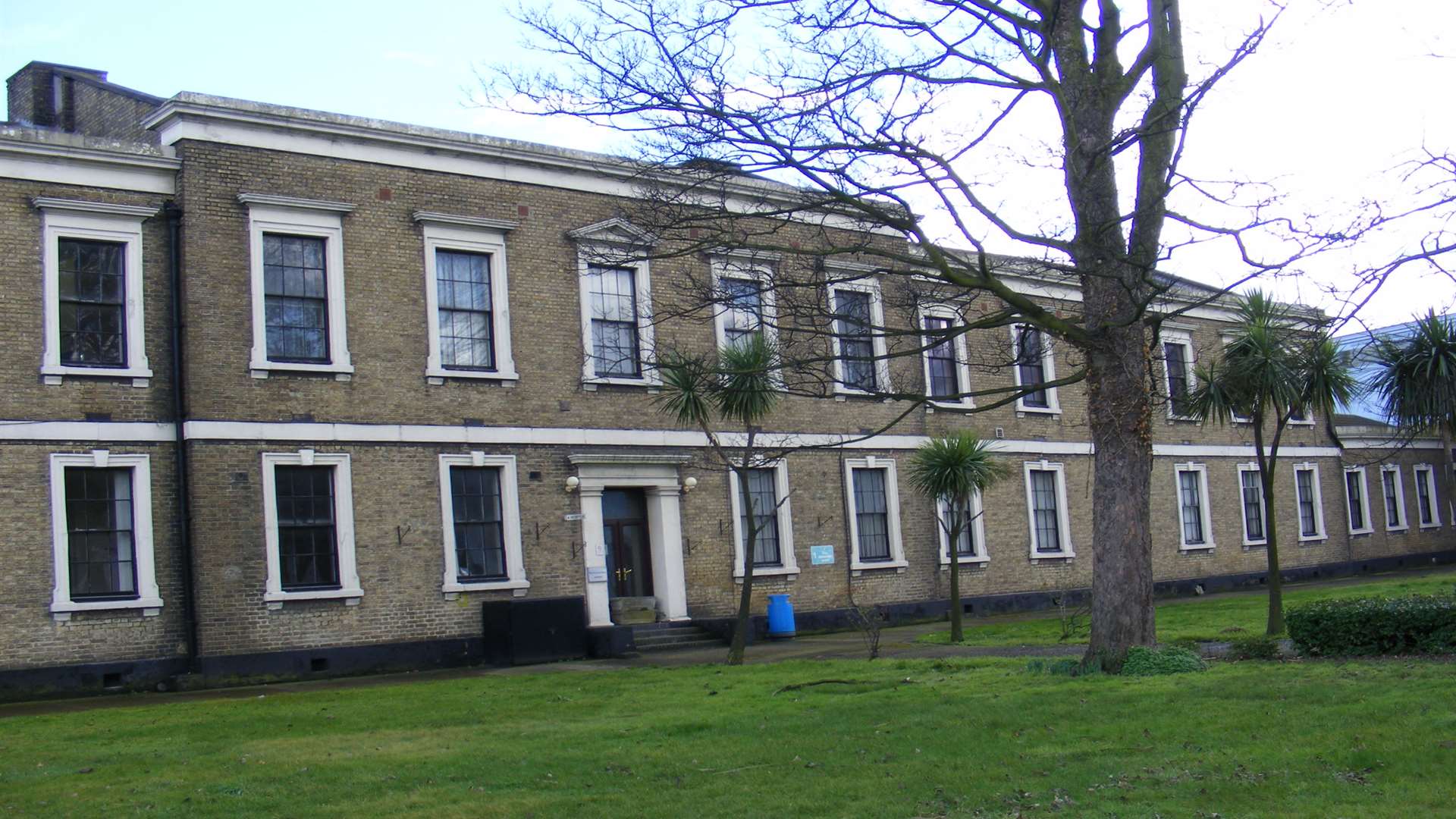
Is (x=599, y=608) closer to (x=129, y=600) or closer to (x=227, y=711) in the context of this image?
(x=129, y=600)

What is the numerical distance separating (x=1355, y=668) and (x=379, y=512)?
14.8 m

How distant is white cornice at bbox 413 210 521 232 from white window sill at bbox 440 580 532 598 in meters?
5.89

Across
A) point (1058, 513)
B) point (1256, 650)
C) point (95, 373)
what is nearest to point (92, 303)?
point (95, 373)

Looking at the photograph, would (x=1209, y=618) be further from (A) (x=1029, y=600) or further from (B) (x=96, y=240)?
(B) (x=96, y=240)

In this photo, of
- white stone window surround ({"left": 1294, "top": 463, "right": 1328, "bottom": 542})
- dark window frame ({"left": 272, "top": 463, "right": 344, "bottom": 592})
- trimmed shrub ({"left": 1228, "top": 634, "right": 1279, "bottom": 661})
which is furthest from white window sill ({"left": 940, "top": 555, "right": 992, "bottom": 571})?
trimmed shrub ({"left": 1228, "top": 634, "right": 1279, "bottom": 661})

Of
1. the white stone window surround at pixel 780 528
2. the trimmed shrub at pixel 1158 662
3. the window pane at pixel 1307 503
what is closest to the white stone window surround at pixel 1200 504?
the window pane at pixel 1307 503

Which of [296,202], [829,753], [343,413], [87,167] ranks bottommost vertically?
[829,753]

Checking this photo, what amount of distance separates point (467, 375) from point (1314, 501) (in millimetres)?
28188

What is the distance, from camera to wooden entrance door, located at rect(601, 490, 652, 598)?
1024 inches

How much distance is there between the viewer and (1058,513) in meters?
34.1

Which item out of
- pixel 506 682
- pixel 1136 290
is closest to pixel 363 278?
pixel 506 682

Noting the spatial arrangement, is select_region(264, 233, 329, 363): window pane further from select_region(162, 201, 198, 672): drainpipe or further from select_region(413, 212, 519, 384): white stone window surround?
select_region(413, 212, 519, 384): white stone window surround

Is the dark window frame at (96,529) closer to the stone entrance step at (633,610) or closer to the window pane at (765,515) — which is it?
the stone entrance step at (633,610)

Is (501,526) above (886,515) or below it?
above
